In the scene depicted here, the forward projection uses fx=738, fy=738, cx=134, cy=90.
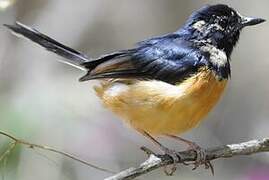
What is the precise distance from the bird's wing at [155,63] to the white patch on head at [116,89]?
0.07 metres

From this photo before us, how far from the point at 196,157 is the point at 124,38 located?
393cm

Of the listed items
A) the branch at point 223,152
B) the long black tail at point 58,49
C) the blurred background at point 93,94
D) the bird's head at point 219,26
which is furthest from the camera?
the blurred background at point 93,94

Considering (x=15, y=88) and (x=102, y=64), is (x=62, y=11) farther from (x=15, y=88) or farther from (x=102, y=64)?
(x=102, y=64)

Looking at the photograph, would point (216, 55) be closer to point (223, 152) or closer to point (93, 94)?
point (223, 152)

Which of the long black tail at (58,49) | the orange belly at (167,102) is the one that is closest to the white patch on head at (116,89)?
the orange belly at (167,102)

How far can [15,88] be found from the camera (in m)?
6.80

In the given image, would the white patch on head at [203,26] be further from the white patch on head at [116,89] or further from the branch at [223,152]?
the branch at [223,152]

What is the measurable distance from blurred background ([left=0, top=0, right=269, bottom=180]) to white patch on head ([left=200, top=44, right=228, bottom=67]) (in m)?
1.29

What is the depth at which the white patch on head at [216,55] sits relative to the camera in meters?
4.74

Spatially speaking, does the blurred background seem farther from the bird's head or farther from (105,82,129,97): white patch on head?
the bird's head

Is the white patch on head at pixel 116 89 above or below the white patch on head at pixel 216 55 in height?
below

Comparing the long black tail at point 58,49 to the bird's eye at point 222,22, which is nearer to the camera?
the bird's eye at point 222,22

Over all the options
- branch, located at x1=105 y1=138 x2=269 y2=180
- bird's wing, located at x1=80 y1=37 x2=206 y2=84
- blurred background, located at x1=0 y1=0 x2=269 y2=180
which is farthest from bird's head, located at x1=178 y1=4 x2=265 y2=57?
blurred background, located at x1=0 y1=0 x2=269 y2=180

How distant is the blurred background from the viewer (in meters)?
5.95
